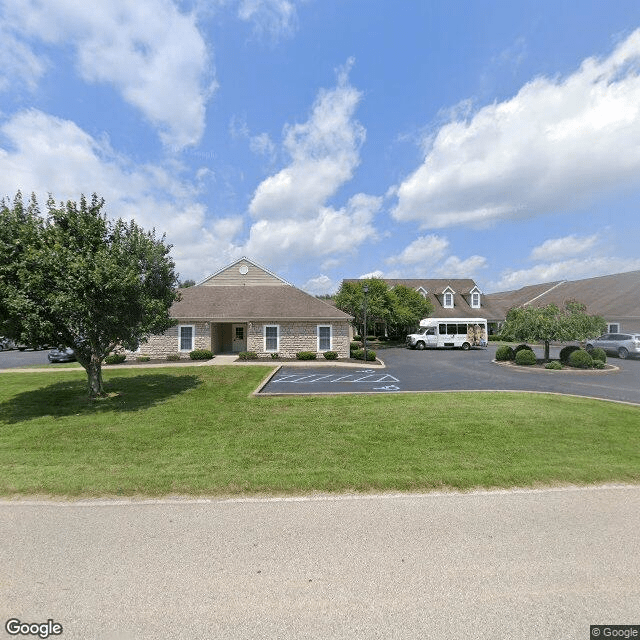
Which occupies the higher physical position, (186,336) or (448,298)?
(448,298)

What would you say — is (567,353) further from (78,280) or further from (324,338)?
(78,280)

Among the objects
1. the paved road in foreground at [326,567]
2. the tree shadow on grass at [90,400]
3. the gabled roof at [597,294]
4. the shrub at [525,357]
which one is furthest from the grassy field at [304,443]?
the gabled roof at [597,294]

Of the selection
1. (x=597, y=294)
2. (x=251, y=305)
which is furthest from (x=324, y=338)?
(x=597, y=294)

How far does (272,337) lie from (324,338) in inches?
141

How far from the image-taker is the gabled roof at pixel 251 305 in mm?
22859

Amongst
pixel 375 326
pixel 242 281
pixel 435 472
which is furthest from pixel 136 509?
pixel 375 326

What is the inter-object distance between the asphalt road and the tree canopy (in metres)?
8.96

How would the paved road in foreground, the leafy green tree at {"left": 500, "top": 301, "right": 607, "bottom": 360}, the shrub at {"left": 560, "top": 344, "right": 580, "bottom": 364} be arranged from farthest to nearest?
the shrub at {"left": 560, "top": 344, "right": 580, "bottom": 364}, the leafy green tree at {"left": 500, "top": 301, "right": 607, "bottom": 360}, the paved road in foreground

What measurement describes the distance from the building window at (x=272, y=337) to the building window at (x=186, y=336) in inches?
198

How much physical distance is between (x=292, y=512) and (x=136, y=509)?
223 centimetres

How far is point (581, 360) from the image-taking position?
61.5 ft

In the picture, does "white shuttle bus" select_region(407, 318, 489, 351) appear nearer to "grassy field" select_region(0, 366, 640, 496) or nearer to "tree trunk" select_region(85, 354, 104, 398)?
"grassy field" select_region(0, 366, 640, 496)

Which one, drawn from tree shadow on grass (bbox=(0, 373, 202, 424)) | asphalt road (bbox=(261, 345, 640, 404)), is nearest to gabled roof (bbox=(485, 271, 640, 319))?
asphalt road (bbox=(261, 345, 640, 404))

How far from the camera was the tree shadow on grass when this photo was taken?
408 inches
